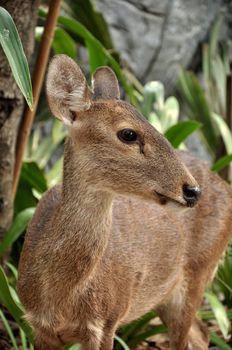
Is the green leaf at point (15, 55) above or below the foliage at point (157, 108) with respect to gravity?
above

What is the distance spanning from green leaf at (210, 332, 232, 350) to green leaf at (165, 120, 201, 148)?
120cm

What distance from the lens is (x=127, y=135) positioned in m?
3.72

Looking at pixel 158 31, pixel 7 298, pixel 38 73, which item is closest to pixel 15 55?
pixel 7 298

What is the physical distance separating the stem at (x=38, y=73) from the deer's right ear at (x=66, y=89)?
3.56ft

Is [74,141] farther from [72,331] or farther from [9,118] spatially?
[9,118]

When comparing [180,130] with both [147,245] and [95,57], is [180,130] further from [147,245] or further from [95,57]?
[147,245]

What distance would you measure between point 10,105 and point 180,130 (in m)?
1.19

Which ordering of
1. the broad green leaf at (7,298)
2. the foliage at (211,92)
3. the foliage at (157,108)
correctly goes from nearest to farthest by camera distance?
the broad green leaf at (7,298) < the foliage at (157,108) < the foliage at (211,92)

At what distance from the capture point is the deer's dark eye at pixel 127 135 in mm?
3697

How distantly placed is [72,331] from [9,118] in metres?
1.39

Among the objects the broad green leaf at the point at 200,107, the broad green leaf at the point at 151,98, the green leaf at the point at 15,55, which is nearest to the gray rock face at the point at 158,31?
the broad green leaf at the point at 200,107

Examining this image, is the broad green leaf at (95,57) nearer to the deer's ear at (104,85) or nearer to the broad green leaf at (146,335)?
the deer's ear at (104,85)

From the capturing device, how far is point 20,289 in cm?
409

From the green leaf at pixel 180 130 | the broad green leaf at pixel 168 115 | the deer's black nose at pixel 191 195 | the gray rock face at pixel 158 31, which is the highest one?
the deer's black nose at pixel 191 195
